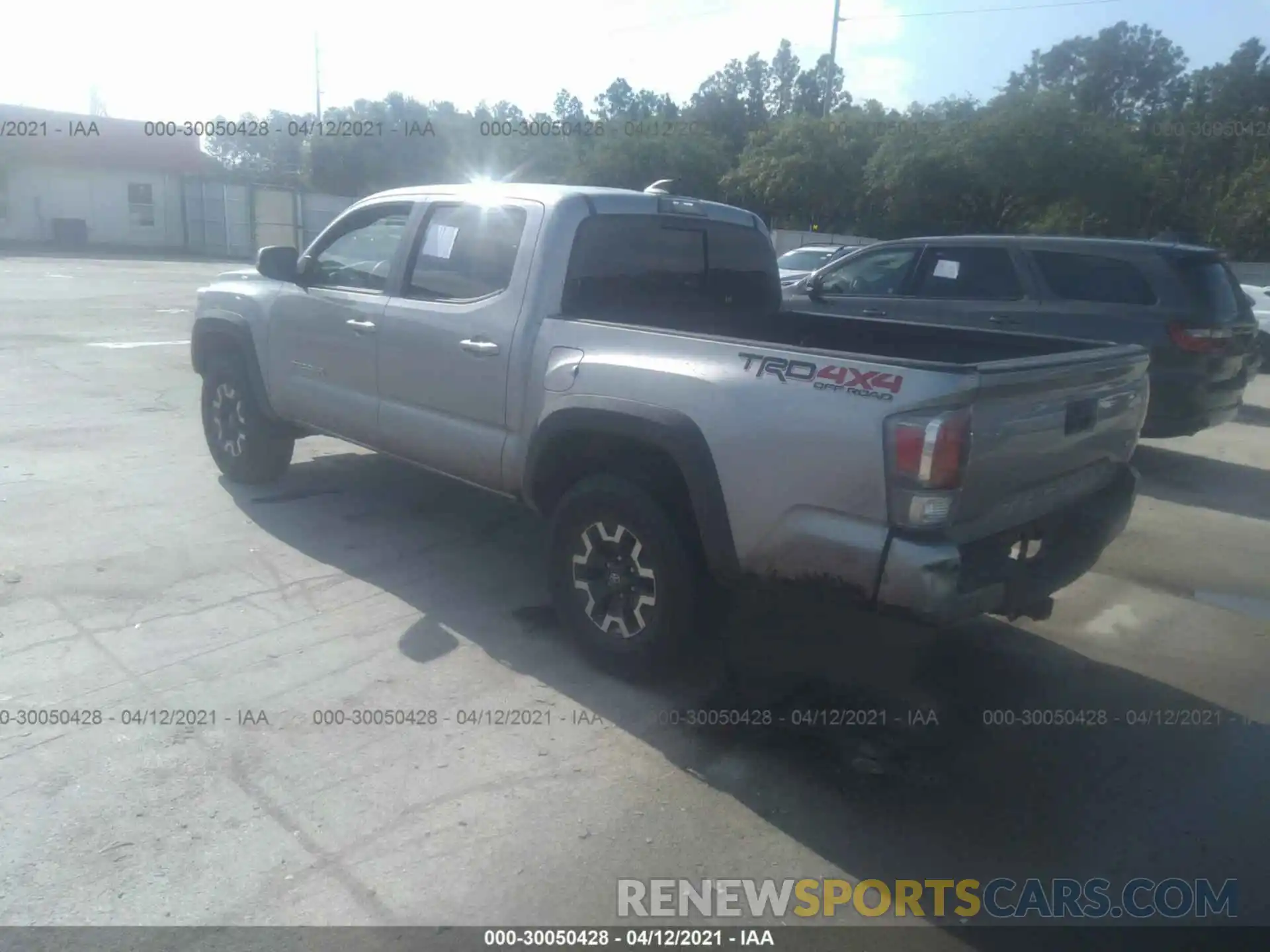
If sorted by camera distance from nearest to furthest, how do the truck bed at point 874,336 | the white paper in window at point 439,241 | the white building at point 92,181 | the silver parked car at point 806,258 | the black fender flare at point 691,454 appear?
the black fender flare at point 691,454 → the truck bed at point 874,336 → the white paper in window at point 439,241 → the silver parked car at point 806,258 → the white building at point 92,181

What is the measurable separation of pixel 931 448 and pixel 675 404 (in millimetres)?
1070

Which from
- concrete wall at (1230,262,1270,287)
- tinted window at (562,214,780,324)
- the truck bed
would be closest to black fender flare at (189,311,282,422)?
tinted window at (562,214,780,324)

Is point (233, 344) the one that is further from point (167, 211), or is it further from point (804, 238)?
point (167, 211)

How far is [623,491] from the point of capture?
171 inches

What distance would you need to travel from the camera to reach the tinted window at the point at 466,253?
5.04 m

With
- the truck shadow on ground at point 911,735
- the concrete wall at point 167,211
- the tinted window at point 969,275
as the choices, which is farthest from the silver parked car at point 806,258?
the concrete wall at point 167,211

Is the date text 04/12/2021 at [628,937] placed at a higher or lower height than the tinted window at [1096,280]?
lower

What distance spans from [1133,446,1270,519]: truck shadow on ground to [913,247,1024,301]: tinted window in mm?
1844

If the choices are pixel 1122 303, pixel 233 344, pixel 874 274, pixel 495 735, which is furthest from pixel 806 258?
pixel 495 735

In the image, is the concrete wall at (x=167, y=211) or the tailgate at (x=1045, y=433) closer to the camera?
the tailgate at (x=1045, y=433)

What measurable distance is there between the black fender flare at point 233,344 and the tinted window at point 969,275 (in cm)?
551

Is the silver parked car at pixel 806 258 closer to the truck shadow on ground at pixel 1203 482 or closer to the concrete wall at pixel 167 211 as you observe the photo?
the truck shadow on ground at pixel 1203 482

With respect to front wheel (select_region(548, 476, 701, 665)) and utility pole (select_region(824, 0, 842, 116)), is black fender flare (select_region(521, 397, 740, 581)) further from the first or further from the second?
utility pole (select_region(824, 0, 842, 116))

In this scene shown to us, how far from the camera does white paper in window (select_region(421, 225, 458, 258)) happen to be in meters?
5.34
